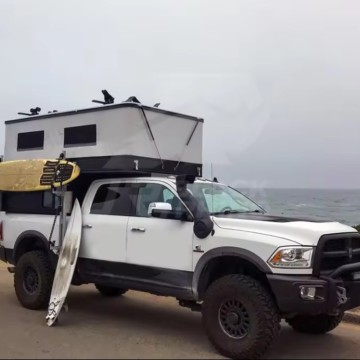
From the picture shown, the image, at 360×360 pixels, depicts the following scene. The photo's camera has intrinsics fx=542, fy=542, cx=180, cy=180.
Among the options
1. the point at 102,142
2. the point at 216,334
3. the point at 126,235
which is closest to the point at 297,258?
the point at 216,334

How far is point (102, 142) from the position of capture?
7.42 m

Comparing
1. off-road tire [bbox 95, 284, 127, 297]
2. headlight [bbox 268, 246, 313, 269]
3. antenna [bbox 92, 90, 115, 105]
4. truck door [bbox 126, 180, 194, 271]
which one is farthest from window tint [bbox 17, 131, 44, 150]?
headlight [bbox 268, 246, 313, 269]

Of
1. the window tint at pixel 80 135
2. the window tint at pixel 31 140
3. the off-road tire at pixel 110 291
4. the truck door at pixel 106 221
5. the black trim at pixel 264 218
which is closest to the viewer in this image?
the black trim at pixel 264 218

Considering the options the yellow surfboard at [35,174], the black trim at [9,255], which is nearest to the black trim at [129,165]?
the yellow surfboard at [35,174]

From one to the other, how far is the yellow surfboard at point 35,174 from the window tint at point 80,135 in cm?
33

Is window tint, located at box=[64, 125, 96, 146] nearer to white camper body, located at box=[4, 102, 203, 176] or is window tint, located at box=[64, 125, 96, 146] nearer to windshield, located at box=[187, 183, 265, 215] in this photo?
white camper body, located at box=[4, 102, 203, 176]

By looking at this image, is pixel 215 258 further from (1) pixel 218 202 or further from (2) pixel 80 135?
(2) pixel 80 135

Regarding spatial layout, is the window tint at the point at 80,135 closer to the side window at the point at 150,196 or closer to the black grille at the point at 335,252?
the side window at the point at 150,196

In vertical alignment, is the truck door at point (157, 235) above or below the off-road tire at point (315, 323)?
above

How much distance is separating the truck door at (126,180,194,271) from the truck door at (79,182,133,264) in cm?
16

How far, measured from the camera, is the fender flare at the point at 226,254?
561 centimetres

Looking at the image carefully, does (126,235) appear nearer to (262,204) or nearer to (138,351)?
(138,351)

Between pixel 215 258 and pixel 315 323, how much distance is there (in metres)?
1.77

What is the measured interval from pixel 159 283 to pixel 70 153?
8.48 feet
